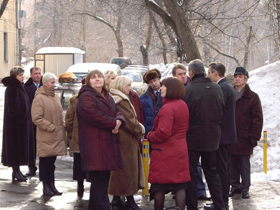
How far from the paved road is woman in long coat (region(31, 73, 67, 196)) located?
309mm

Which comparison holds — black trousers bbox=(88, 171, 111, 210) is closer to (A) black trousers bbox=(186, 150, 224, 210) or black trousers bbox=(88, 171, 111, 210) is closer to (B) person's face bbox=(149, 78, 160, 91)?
(A) black trousers bbox=(186, 150, 224, 210)

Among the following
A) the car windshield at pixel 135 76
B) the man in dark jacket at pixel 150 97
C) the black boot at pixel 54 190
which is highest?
the car windshield at pixel 135 76

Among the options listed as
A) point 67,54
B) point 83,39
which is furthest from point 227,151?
point 83,39

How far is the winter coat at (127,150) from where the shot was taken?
23.1 ft

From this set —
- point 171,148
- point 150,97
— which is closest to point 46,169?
point 150,97

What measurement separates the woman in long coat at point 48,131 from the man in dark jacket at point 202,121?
2.24 meters

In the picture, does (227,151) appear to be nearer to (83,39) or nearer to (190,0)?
(190,0)

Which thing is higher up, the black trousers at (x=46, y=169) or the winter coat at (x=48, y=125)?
the winter coat at (x=48, y=125)

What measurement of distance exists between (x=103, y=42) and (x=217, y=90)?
65.2m

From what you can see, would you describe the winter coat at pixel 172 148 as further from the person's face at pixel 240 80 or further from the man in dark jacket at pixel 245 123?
the person's face at pixel 240 80

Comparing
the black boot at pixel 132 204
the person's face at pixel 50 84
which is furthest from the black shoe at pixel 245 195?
the person's face at pixel 50 84

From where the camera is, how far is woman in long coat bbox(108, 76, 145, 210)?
705 cm

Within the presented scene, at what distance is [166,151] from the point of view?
639cm

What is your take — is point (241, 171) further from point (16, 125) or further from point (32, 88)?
point (32, 88)
